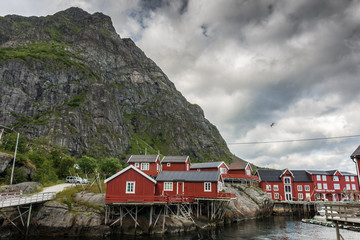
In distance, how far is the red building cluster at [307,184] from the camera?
7212 centimetres

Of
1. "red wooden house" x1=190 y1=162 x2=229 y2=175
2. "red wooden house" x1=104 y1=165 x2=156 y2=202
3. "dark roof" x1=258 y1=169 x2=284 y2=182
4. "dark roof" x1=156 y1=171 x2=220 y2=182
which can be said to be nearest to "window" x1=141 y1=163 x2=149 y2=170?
"red wooden house" x1=190 y1=162 x2=229 y2=175

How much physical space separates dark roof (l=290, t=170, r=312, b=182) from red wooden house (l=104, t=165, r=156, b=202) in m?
56.9

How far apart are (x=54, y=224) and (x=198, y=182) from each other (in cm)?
2250

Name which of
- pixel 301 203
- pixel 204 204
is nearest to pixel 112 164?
pixel 204 204

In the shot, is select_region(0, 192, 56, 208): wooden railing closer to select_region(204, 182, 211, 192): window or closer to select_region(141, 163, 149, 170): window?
select_region(204, 182, 211, 192): window

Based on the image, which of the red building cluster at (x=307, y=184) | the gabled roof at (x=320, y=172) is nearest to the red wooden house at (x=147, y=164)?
the red building cluster at (x=307, y=184)

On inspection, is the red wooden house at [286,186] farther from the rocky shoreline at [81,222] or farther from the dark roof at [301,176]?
the rocky shoreline at [81,222]

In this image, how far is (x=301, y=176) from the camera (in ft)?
245

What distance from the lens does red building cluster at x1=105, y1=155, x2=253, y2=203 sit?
33969 mm

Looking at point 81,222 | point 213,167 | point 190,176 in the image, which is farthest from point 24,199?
point 213,167

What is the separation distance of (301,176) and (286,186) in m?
6.54

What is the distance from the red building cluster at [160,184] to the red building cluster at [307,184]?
891 inches

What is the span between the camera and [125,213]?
34.2m

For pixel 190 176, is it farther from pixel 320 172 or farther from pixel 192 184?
pixel 320 172
